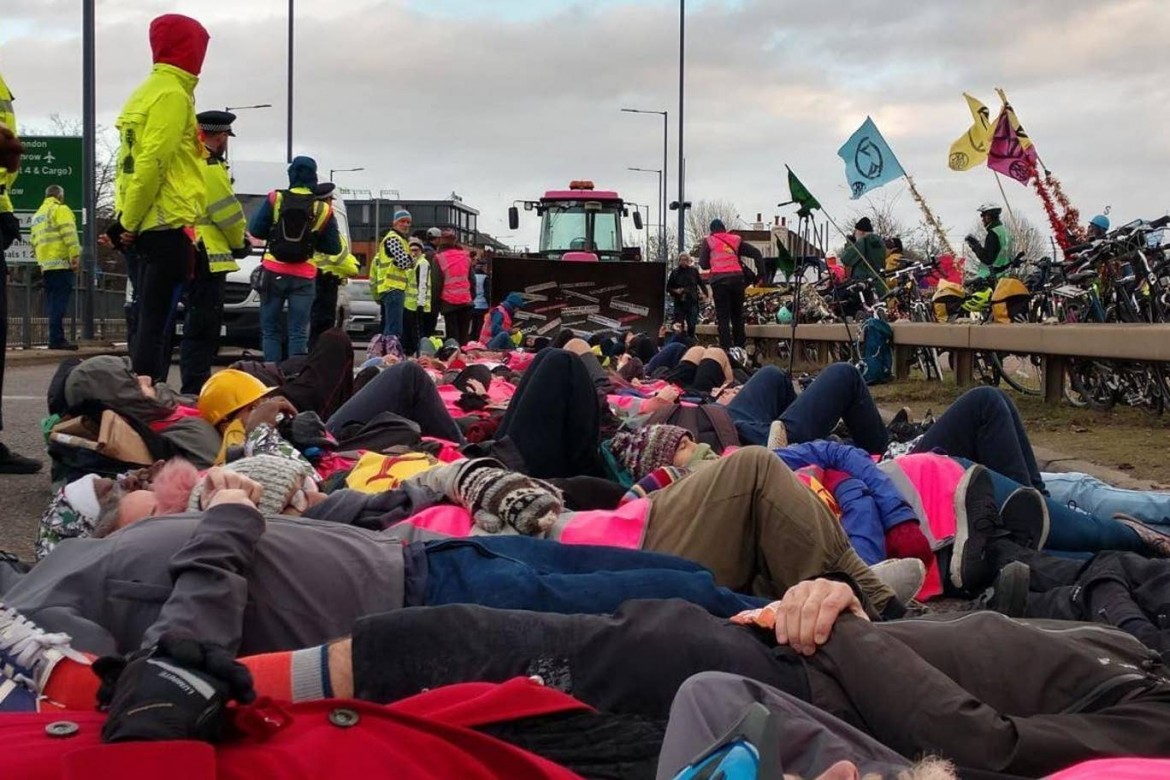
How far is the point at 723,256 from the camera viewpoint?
749 inches

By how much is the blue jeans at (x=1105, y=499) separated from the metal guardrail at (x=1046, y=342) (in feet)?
12.0

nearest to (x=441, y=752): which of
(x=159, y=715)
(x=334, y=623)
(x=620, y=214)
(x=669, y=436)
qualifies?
(x=159, y=715)

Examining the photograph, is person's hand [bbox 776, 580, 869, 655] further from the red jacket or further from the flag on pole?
the flag on pole

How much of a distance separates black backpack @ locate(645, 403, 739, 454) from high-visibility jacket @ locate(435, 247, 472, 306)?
38.9 feet

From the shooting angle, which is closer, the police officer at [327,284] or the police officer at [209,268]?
the police officer at [209,268]

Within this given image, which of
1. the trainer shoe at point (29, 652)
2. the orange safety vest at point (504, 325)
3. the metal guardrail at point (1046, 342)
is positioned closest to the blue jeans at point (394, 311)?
the orange safety vest at point (504, 325)

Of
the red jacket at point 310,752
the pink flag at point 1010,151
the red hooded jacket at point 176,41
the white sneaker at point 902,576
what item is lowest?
the white sneaker at point 902,576

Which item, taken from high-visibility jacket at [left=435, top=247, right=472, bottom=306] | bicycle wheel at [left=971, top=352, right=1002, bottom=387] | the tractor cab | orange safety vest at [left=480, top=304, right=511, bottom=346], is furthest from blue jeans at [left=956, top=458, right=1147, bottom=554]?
the tractor cab

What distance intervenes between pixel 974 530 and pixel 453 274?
1450 cm

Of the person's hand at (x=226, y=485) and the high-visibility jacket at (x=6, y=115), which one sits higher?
the high-visibility jacket at (x=6, y=115)

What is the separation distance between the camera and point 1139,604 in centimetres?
393

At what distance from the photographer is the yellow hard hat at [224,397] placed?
601 centimetres

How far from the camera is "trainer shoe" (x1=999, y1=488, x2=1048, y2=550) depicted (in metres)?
4.79

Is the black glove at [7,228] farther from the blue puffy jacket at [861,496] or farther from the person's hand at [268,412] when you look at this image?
the blue puffy jacket at [861,496]
